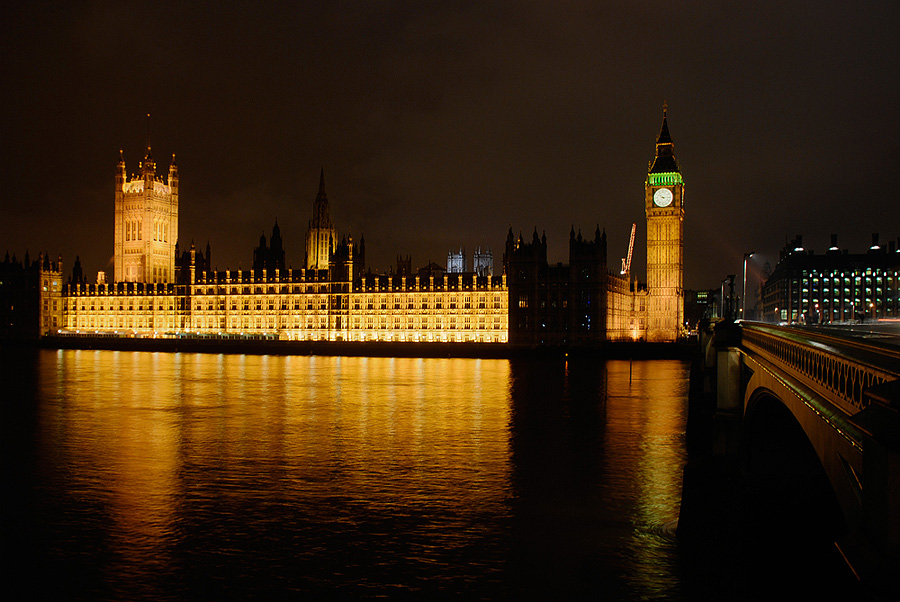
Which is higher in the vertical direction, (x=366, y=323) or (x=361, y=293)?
(x=361, y=293)

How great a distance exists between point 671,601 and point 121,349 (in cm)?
11745

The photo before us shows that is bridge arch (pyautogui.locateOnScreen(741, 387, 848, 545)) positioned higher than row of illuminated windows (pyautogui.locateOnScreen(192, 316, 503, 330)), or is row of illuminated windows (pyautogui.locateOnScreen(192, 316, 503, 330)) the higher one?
row of illuminated windows (pyautogui.locateOnScreen(192, 316, 503, 330))

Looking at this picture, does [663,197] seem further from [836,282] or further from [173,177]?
[173,177]

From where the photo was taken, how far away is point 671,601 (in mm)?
17312

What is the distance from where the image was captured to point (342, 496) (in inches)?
1000

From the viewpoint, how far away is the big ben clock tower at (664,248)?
400 feet

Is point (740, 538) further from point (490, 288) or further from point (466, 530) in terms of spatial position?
point (490, 288)

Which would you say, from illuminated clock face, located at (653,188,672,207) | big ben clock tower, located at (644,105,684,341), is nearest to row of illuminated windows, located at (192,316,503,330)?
big ben clock tower, located at (644,105,684,341)

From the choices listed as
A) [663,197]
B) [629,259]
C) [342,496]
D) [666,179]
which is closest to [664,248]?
[663,197]

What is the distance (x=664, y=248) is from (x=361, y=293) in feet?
155

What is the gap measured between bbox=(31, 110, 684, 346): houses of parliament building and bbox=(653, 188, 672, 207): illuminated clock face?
176 mm

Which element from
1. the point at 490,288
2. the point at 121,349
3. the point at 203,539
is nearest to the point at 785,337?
the point at 203,539

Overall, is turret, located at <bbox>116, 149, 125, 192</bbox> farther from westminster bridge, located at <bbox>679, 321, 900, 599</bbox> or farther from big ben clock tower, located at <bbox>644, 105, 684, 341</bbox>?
westminster bridge, located at <bbox>679, 321, 900, 599</bbox>

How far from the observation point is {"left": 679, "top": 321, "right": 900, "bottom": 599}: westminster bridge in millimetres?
7387
